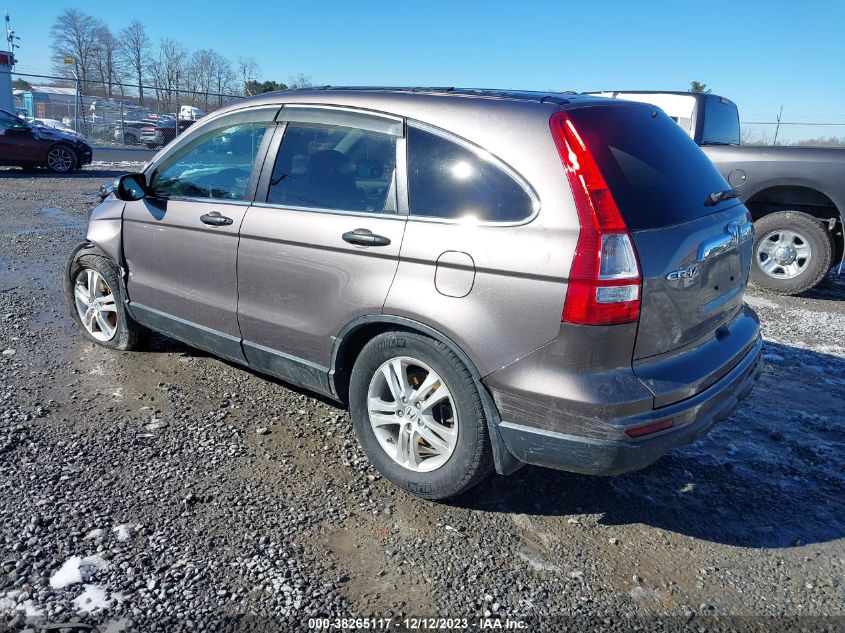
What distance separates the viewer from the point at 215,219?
3.72 meters

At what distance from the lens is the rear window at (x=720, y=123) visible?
7.82 metres

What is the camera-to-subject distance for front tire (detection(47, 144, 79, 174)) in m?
16.6

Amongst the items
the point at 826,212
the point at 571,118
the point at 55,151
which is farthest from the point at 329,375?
the point at 55,151

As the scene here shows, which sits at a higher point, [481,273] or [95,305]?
[481,273]

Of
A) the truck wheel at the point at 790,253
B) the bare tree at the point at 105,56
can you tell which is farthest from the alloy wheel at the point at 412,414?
the bare tree at the point at 105,56

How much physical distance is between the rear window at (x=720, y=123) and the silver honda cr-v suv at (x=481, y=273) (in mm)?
5115

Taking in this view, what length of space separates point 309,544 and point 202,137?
8.40 ft

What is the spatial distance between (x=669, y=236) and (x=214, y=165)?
8.80ft

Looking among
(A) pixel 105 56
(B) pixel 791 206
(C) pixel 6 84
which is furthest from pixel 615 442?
(A) pixel 105 56

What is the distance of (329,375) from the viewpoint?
3.35m

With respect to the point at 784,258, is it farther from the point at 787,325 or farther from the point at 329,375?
the point at 329,375

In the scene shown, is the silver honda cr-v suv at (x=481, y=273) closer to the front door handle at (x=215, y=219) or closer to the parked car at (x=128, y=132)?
the front door handle at (x=215, y=219)

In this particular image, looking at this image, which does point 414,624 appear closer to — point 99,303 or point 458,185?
point 458,185

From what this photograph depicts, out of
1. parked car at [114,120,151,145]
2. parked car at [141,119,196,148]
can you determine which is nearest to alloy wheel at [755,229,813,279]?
parked car at [141,119,196,148]
